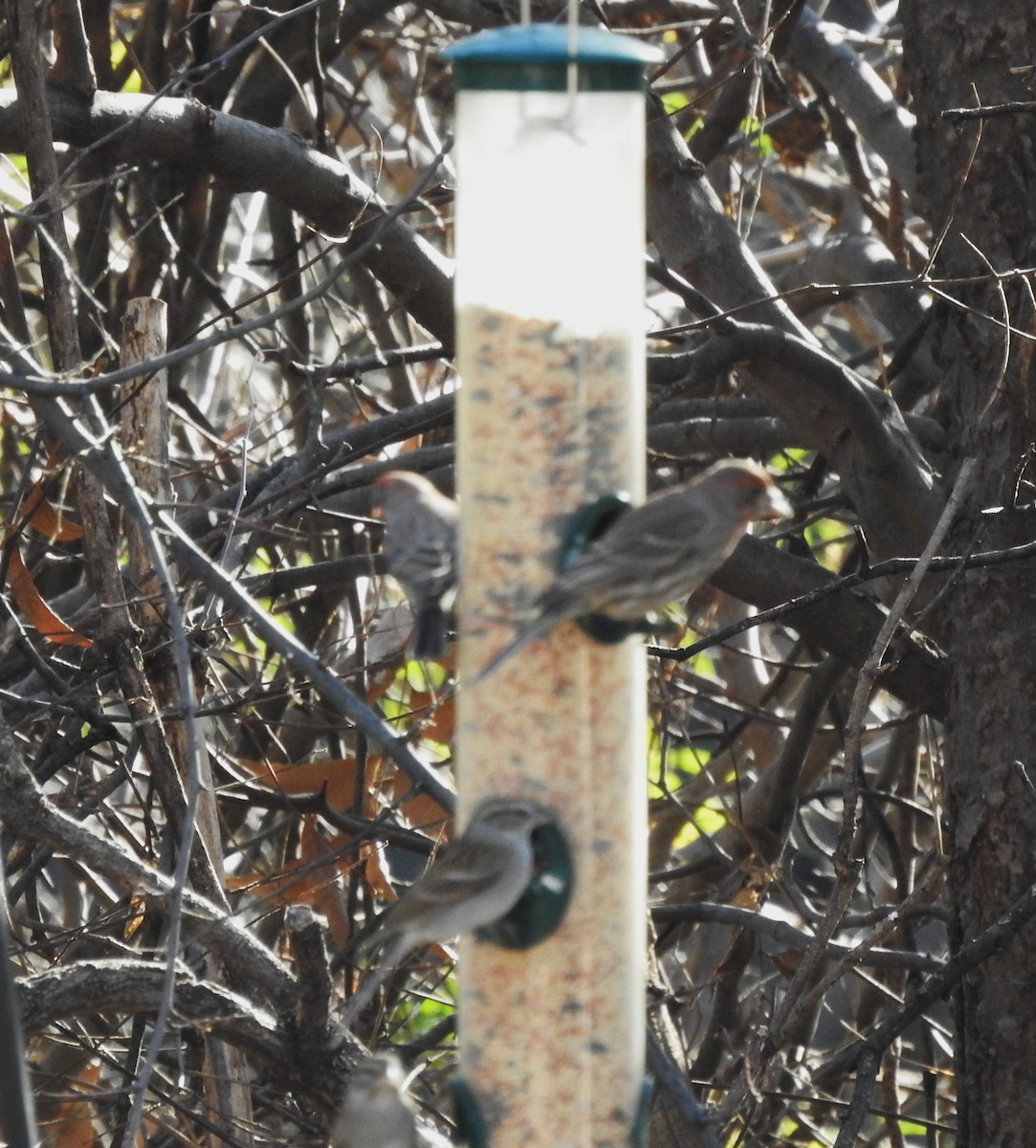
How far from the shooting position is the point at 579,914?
3.61 meters

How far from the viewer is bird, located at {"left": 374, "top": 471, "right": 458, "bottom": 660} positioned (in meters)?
4.27

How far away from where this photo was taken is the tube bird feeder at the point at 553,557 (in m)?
3.54

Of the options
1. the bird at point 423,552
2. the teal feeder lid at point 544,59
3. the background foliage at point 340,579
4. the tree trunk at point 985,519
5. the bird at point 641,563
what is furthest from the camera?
the tree trunk at point 985,519

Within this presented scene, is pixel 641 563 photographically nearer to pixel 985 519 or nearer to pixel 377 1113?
pixel 377 1113

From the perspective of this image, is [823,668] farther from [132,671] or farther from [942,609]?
[132,671]

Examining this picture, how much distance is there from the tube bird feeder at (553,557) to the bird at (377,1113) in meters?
0.19

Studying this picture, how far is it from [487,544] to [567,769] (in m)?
0.47

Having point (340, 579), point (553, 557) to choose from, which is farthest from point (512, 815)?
point (340, 579)

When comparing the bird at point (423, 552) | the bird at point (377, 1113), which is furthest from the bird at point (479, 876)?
the bird at point (423, 552)

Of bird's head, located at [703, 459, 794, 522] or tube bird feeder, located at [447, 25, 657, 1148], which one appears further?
bird's head, located at [703, 459, 794, 522]

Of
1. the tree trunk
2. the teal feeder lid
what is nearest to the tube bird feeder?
the teal feeder lid

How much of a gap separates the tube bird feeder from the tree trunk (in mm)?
1450

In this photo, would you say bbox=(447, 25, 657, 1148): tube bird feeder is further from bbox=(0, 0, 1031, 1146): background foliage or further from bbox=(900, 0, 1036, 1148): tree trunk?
bbox=(900, 0, 1036, 1148): tree trunk

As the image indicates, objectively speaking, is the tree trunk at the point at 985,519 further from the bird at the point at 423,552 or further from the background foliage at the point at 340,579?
the bird at the point at 423,552
